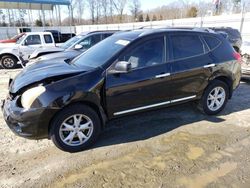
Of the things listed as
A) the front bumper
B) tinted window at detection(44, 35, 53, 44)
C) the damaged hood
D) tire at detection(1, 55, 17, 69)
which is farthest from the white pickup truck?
the front bumper

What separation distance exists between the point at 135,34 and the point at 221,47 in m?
1.92

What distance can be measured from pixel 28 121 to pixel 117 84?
140cm

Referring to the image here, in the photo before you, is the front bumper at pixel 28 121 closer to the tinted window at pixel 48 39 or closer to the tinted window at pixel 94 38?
the tinted window at pixel 94 38

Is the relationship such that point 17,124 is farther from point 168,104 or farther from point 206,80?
point 206,80

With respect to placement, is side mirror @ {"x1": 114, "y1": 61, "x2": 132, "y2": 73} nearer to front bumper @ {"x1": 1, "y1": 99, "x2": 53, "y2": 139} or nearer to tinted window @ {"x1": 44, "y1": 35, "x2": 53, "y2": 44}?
front bumper @ {"x1": 1, "y1": 99, "x2": 53, "y2": 139}

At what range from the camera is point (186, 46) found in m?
4.61

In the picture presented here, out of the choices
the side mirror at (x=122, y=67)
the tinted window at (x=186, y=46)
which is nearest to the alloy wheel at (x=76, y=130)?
the side mirror at (x=122, y=67)

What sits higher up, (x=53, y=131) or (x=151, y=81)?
(x=151, y=81)

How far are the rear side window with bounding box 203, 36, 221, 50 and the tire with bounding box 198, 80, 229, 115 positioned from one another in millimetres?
709

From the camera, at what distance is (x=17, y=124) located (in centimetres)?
343

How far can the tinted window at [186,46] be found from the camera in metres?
4.45

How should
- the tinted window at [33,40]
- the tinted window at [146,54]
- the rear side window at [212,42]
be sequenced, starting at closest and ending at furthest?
1. the tinted window at [146,54]
2. the rear side window at [212,42]
3. the tinted window at [33,40]

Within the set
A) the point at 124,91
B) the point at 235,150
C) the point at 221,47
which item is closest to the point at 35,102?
the point at 124,91

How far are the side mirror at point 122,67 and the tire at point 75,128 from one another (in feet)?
2.41
